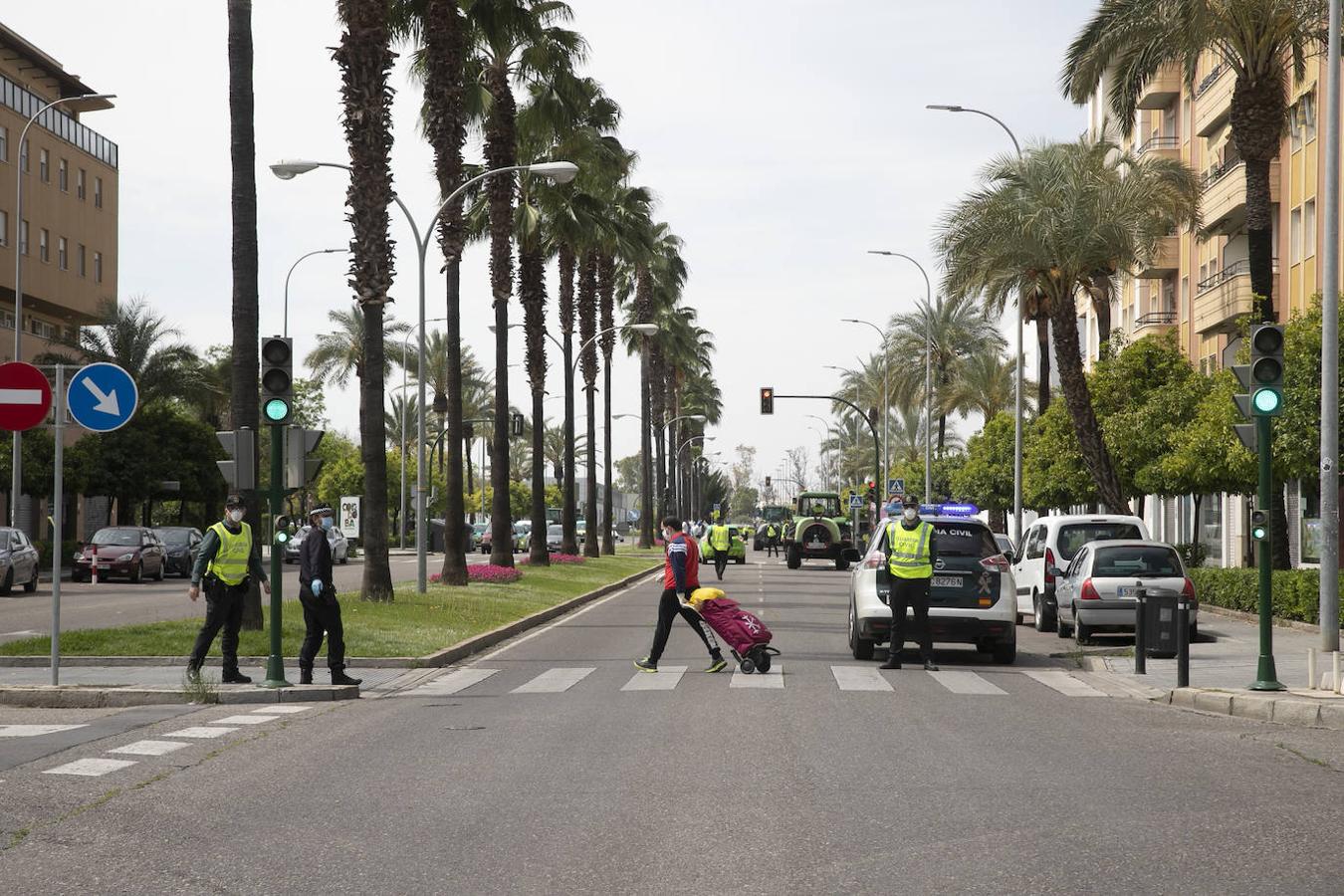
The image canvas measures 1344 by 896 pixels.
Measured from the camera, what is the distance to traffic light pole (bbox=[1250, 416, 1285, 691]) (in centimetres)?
1488

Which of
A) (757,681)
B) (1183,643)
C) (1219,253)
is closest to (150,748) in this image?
(757,681)

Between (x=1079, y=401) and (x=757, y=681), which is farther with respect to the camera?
(x=1079, y=401)

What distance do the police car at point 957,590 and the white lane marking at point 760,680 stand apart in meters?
1.43

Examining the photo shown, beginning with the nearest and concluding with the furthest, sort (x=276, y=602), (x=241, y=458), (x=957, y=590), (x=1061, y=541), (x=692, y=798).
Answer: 1. (x=692, y=798)
2. (x=276, y=602)
3. (x=241, y=458)
4. (x=957, y=590)
5. (x=1061, y=541)

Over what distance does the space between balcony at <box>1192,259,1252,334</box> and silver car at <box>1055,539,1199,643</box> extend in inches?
853

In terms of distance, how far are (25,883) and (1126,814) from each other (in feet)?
17.8

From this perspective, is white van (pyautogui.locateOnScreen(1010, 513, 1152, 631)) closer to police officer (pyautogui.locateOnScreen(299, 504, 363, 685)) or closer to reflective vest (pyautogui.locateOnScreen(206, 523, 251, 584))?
police officer (pyautogui.locateOnScreen(299, 504, 363, 685))

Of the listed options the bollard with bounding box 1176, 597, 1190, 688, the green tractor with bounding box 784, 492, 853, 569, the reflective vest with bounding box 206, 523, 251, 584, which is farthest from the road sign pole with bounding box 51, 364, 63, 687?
the green tractor with bounding box 784, 492, 853, 569

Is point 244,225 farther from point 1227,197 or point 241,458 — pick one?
point 1227,197

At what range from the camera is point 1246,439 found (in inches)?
595

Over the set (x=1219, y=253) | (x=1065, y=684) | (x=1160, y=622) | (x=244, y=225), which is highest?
(x=1219, y=253)

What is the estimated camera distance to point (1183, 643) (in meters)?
16.2

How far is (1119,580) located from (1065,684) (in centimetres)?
561

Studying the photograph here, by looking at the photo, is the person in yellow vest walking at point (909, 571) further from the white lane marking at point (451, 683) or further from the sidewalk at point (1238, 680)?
the white lane marking at point (451, 683)
